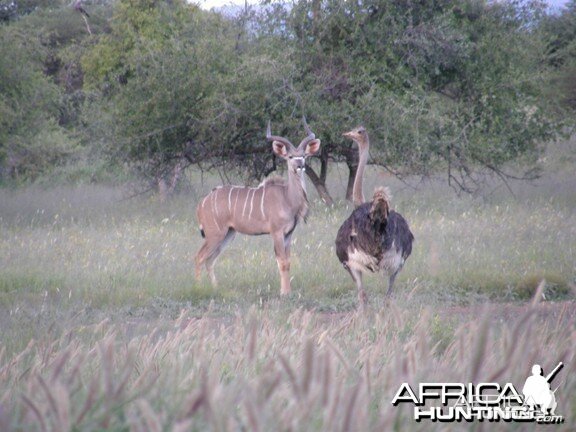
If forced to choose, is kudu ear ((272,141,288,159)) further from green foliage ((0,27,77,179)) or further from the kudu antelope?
green foliage ((0,27,77,179))

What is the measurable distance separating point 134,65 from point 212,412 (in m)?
16.8

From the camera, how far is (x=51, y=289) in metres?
10.7

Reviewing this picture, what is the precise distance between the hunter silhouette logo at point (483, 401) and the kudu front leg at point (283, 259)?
758 centimetres

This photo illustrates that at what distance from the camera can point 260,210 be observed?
12500 millimetres

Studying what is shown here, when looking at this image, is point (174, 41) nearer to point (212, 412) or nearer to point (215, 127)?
point (215, 127)

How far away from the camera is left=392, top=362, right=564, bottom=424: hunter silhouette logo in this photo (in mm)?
3188

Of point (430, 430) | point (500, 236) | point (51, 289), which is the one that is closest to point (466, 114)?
point (500, 236)

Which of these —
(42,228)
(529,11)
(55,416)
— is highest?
(529,11)

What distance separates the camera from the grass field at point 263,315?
2.83 m

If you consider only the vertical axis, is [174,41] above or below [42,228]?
above

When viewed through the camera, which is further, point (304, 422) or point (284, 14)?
point (284, 14)

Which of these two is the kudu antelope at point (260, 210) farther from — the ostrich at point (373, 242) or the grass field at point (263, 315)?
the ostrich at point (373, 242)

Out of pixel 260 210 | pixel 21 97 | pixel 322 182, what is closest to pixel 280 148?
pixel 260 210

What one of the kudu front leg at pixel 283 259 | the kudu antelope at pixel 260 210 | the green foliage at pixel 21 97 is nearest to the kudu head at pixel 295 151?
the kudu antelope at pixel 260 210
